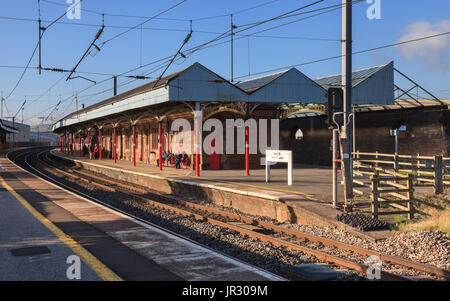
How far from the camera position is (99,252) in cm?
677

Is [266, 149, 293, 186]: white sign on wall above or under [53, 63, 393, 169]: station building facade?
under

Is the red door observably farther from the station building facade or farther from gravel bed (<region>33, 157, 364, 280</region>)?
gravel bed (<region>33, 157, 364, 280</region>)

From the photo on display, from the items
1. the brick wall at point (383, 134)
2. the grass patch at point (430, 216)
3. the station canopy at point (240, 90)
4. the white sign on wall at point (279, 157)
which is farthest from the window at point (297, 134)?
the grass patch at point (430, 216)

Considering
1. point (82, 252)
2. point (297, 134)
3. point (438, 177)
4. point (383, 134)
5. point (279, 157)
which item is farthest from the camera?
point (297, 134)

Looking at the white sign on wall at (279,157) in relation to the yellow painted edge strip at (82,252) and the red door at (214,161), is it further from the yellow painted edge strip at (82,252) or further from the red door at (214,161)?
the yellow painted edge strip at (82,252)

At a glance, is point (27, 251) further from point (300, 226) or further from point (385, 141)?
point (385, 141)

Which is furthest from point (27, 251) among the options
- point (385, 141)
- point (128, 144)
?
point (128, 144)

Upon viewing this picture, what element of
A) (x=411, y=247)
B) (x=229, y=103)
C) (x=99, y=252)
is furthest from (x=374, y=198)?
(x=229, y=103)

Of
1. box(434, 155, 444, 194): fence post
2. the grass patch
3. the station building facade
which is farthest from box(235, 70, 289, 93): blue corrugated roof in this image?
the grass patch

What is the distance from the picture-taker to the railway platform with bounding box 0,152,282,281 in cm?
553

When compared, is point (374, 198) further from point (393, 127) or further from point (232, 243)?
point (393, 127)

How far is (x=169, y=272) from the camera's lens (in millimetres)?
5781

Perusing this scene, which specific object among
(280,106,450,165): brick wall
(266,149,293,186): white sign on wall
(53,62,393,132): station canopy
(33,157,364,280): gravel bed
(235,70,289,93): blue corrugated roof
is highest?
(235,70,289,93): blue corrugated roof
